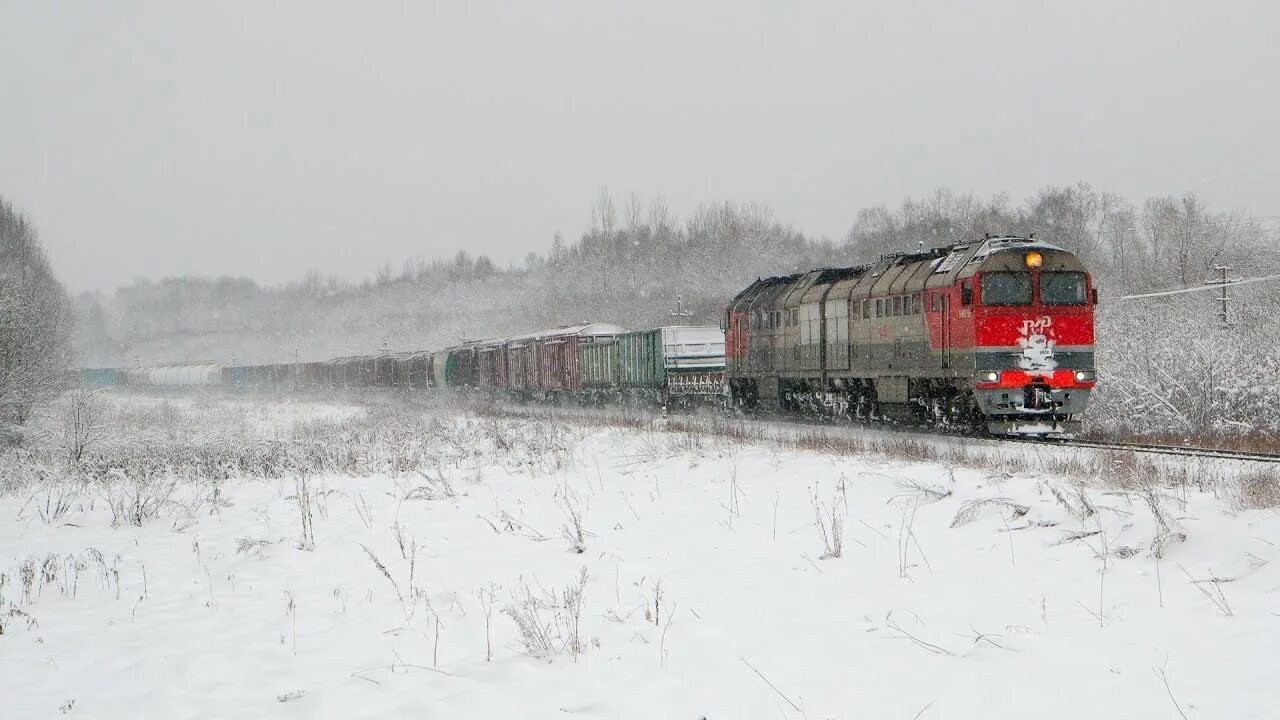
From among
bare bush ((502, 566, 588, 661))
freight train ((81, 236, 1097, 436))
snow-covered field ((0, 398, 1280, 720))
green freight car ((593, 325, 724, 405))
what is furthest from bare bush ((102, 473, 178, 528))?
green freight car ((593, 325, 724, 405))

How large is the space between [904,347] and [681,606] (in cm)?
1240

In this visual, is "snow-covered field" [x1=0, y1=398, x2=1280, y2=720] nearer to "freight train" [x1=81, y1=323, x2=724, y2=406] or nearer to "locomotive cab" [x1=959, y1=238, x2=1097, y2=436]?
"locomotive cab" [x1=959, y1=238, x2=1097, y2=436]

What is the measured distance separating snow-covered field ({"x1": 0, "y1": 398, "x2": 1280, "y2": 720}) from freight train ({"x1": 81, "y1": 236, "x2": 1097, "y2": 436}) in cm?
525

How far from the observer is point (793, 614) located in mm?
6535

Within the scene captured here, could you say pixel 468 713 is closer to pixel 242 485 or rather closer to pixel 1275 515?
pixel 1275 515

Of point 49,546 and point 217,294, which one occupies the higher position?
point 217,294

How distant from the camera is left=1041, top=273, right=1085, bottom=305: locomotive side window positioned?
53.5 feet

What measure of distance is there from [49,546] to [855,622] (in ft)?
27.1

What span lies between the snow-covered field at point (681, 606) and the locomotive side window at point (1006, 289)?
5483 millimetres

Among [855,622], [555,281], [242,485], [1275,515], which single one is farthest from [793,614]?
[555,281]

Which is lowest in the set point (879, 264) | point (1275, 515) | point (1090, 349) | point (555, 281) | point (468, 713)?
point (468, 713)

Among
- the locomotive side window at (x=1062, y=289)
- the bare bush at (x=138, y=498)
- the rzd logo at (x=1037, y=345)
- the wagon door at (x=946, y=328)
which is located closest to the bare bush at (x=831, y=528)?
the rzd logo at (x=1037, y=345)

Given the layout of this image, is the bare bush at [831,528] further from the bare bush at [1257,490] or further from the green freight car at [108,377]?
the green freight car at [108,377]

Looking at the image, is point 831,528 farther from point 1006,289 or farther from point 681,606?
point 1006,289
